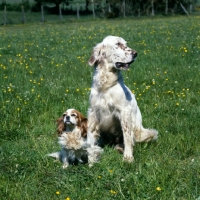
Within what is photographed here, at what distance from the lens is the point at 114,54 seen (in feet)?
17.2

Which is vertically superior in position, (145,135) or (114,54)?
(114,54)

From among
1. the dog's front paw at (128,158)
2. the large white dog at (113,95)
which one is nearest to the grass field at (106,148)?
the dog's front paw at (128,158)

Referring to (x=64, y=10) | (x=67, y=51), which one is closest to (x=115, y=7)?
(x=64, y=10)

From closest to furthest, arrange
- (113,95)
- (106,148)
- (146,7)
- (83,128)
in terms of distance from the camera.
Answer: (83,128) → (113,95) → (106,148) → (146,7)

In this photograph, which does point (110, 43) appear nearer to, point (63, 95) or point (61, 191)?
point (61, 191)

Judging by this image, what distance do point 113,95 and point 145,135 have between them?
72 centimetres

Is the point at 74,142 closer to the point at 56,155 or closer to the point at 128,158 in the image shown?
the point at 56,155

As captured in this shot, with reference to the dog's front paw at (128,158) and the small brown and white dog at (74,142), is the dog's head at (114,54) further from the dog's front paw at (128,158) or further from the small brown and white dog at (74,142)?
the dog's front paw at (128,158)

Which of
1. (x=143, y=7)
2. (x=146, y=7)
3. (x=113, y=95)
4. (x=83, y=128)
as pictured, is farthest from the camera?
(x=143, y=7)

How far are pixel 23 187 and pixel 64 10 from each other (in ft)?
189

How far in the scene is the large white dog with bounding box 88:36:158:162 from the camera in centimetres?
521

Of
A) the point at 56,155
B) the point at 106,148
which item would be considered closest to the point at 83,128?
the point at 56,155

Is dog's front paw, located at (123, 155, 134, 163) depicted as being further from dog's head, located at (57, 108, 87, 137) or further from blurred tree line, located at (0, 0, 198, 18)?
blurred tree line, located at (0, 0, 198, 18)

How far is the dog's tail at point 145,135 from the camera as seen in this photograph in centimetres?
549
